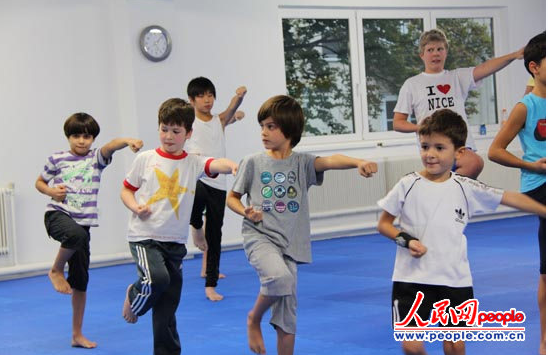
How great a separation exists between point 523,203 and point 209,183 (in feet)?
11.6

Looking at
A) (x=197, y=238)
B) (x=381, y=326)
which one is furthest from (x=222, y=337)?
(x=197, y=238)

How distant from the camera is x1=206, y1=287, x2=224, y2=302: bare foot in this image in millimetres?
6453

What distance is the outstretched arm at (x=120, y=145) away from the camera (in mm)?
4352

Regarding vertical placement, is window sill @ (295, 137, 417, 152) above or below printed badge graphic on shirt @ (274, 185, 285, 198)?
above

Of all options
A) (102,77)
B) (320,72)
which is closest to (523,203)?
(102,77)

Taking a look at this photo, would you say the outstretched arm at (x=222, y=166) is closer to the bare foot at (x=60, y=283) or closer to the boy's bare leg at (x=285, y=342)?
the boy's bare leg at (x=285, y=342)

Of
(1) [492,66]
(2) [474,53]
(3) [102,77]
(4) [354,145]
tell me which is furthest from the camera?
(2) [474,53]

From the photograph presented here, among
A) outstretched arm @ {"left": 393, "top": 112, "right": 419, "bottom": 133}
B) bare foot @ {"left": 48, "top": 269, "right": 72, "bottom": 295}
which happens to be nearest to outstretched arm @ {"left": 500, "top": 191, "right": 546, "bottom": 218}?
outstretched arm @ {"left": 393, "top": 112, "right": 419, "bottom": 133}

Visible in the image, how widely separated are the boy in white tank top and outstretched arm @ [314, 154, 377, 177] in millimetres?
2477

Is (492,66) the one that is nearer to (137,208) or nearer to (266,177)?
(266,177)

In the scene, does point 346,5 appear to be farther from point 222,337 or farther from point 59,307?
point 222,337

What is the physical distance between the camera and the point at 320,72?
1063 centimetres

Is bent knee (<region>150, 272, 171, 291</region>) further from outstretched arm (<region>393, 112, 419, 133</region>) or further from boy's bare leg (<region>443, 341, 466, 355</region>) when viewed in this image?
outstretched arm (<region>393, 112, 419, 133</region>)

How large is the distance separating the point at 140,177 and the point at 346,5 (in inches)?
269
